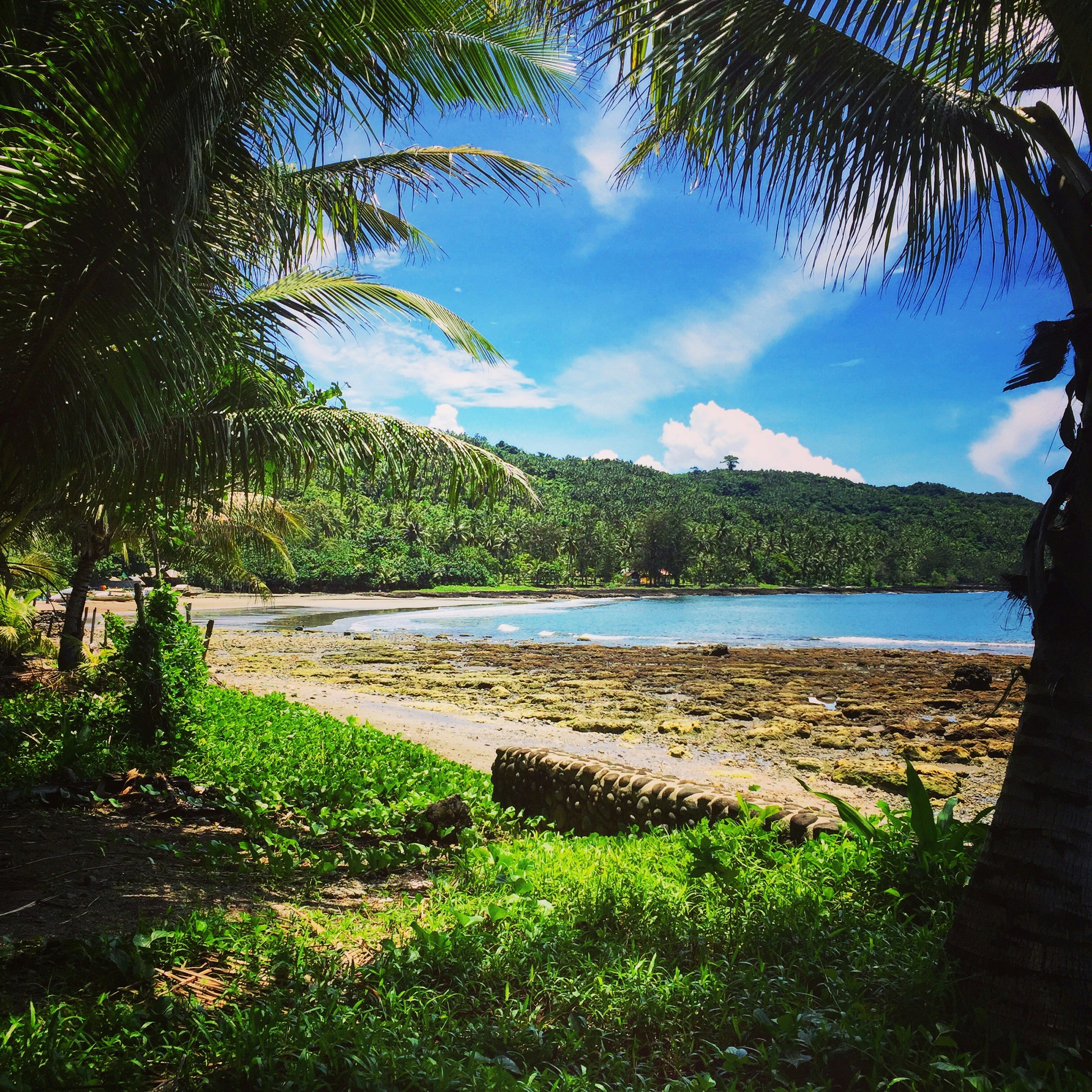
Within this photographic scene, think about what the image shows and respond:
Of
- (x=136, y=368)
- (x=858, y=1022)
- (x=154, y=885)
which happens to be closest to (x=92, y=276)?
(x=136, y=368)

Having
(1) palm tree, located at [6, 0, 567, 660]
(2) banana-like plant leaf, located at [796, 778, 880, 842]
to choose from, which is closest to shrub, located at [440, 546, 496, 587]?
(1) palm tree, located at [6, 0, 567, 660]

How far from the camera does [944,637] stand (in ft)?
117

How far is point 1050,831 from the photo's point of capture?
2191 millimetres

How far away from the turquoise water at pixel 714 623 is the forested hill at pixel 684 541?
8211mm

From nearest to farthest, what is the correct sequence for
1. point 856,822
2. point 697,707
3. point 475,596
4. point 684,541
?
point 856,822 → point 697,707 → point 475,596 → point 684,541

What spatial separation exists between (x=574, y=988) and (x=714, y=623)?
149 feet

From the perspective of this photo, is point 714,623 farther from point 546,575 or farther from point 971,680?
point 546,575

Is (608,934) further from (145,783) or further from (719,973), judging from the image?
(145,783)

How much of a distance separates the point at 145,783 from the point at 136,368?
319cm

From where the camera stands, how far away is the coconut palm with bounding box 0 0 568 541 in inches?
128

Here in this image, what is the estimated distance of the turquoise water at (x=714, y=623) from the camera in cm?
3262

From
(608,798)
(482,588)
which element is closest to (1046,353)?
(608,798)

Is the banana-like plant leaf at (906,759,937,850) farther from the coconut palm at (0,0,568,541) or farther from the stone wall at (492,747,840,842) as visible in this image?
the coconut palm at (0,0,568,541)

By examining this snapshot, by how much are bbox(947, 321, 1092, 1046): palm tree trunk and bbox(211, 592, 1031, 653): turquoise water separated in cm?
2015
